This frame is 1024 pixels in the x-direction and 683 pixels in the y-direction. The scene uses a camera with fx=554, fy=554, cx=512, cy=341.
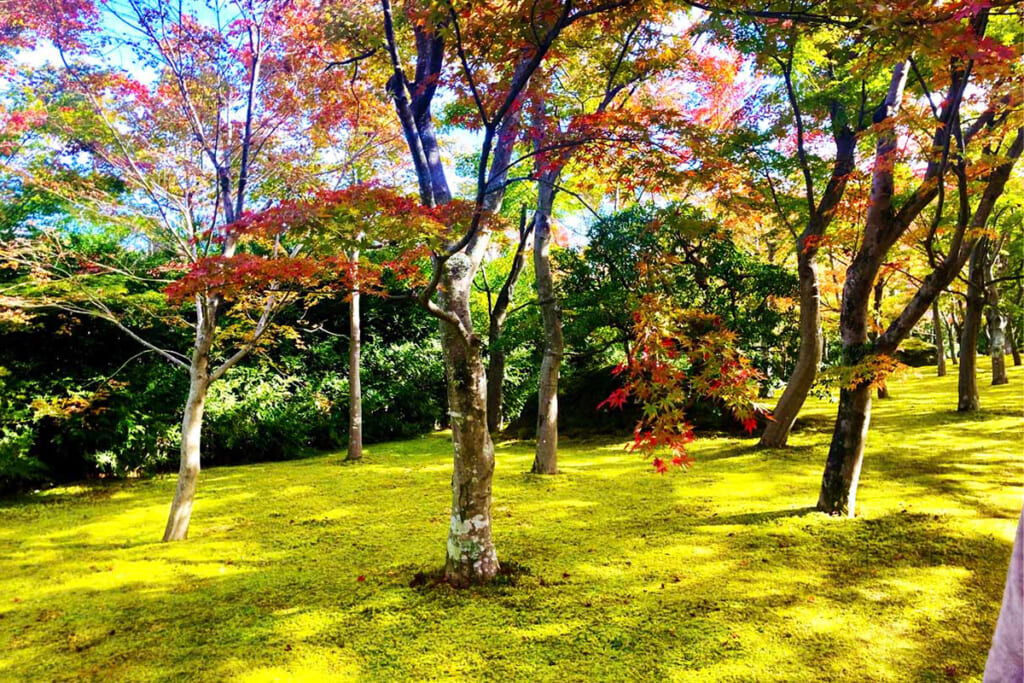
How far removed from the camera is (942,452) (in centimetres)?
727

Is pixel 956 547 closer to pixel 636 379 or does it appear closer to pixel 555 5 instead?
pixel 636 379

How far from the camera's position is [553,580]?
4180mm

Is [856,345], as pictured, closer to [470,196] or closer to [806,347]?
[806,347]

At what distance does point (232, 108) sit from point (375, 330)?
6594 millimetres

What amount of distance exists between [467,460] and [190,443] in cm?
310

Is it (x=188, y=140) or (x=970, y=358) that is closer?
(x=188, y=140)

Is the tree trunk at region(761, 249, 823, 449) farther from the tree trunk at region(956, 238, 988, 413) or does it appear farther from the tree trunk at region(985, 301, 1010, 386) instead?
the tree trunk at region(985, 301, 1010, 386)

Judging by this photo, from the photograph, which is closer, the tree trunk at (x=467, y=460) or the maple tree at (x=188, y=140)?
the tree trunk at (x=467, y=460)

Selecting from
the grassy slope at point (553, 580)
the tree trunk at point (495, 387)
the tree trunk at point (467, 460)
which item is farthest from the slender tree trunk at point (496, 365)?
the tree trunk at point (467, 460)

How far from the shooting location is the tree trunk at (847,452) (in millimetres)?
5047

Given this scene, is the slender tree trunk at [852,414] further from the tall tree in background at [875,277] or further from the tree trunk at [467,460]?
the tree trunk at [467,460]

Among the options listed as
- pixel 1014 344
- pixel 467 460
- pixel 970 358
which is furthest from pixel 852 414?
pixel 1014 344

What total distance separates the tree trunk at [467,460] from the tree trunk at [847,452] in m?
3.31

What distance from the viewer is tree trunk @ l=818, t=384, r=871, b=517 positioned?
5.05m
